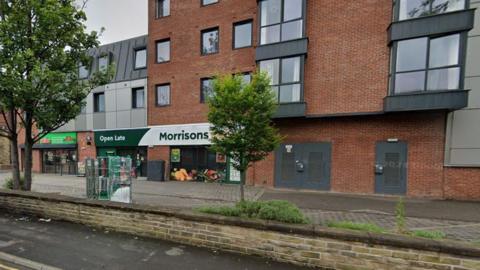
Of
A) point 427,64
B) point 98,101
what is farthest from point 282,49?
point 98,101

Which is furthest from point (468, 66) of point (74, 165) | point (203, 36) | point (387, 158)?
point (74, 165)

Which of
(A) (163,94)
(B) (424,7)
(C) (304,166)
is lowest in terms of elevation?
(C) (304,166)

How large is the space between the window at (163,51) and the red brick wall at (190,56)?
0.98 feet

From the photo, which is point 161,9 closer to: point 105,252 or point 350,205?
point 105,252

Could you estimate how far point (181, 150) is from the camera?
15.3 metres

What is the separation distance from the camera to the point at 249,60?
13.3 metres

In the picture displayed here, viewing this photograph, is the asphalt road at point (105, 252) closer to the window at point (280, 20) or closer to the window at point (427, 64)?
the window at point (427, 64)

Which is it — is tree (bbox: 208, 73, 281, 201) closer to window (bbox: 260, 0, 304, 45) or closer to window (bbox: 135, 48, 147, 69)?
window (bbox: 260, 0, 304, 45)

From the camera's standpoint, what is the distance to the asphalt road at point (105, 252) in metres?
3.96

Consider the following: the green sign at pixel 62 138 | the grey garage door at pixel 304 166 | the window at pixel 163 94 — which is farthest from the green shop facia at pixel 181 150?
the green sign at pixel 62 138

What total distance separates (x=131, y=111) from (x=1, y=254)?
13.5 meters

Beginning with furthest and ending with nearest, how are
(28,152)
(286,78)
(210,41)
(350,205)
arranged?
1. (210,41)
2. (286,78)
3. (350,205)
4. (28,152)

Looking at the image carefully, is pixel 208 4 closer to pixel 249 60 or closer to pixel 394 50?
pixel 249 60

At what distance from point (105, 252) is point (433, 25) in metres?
12.8
